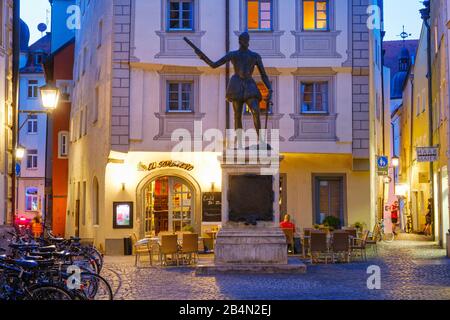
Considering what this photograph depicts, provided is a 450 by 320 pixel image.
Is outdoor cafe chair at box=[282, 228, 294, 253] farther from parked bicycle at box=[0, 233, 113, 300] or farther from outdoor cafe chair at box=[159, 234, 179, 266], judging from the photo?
parked bicycle at box=[0, 233, 113, 300]

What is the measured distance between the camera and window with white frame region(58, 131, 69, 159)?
3988 centimetres

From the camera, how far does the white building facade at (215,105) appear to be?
26.3m

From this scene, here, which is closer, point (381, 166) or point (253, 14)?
point (253, 14)

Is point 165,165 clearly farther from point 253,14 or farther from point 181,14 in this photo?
point 253,14

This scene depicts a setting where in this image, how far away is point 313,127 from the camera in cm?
2652

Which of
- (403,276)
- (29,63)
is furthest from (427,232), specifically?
(29,63)

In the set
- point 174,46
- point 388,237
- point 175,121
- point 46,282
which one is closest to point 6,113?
point 175,121

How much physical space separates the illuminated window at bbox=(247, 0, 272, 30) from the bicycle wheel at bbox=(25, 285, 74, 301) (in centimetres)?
1819

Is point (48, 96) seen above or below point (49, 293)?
above

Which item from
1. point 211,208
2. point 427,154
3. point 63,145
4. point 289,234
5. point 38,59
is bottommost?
point 289,234

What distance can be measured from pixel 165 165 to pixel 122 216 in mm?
2145

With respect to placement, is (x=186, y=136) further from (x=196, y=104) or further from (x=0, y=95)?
(x=0, y=95)

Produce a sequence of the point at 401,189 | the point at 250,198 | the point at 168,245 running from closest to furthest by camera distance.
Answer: the point at 250,198
the point at 168,245
the point at 401,189

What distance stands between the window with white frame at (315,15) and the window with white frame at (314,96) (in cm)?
183
